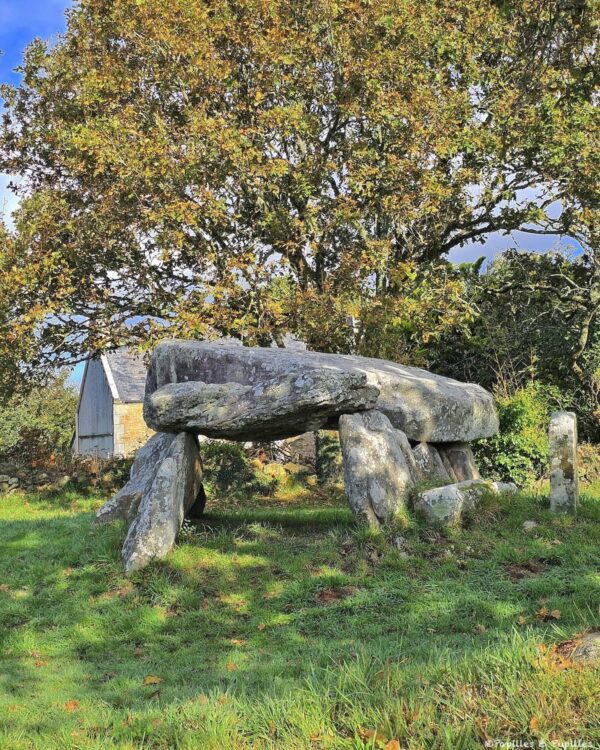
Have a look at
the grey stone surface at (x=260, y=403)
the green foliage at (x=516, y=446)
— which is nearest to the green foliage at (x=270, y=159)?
the green foliage at (x=516, y=446)

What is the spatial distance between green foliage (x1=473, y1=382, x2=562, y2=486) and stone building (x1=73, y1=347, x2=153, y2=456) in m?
14.1

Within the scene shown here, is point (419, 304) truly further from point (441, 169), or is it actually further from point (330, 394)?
point (330, 394)

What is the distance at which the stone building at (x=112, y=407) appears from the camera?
105ft

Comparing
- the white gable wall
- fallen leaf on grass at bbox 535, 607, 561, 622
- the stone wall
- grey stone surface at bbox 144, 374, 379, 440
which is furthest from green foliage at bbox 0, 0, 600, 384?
the white gable wall

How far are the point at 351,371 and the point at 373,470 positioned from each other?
1.64 metres

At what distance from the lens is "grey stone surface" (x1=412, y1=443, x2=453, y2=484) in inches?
488

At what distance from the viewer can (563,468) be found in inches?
467

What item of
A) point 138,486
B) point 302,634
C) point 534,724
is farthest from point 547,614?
point 138,486

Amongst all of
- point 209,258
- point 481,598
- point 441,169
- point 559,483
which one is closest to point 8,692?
point 481,598

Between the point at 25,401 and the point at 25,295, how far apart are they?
78.4ft

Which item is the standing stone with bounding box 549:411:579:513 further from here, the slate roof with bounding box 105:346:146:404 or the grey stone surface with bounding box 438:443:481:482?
the slate roof with bounding box 105:346:146:404

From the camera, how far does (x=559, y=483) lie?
1185 cm

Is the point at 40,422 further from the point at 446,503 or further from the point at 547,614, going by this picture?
the point at 547,614

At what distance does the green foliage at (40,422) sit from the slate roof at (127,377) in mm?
3223
